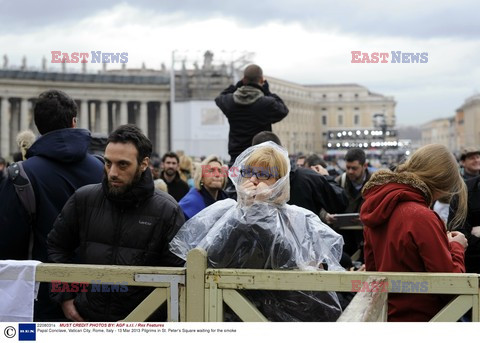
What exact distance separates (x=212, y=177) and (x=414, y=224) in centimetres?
304

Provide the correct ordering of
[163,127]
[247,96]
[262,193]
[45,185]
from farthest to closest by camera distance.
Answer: [163,127]
[247,96]
[45,185]
[262,193]

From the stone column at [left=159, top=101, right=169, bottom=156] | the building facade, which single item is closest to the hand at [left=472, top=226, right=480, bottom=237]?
the building facade

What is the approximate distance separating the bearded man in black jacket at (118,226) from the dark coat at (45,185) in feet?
1.59

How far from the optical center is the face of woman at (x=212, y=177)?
257 inches

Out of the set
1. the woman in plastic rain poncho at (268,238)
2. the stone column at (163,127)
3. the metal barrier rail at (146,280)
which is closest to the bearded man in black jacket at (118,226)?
the woman in plastic rain poncho at (268,238)

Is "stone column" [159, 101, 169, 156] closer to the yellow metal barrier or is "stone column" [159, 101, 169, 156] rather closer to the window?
the window

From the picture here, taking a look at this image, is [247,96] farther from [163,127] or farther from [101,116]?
[163,127]

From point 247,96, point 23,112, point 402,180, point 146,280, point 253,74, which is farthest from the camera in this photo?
point 23,112

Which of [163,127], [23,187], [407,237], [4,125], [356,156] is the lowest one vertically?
[407,237]

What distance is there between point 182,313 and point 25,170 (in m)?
1.67

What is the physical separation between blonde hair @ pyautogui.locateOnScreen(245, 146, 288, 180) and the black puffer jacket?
550mm

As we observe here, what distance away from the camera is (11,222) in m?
4.75

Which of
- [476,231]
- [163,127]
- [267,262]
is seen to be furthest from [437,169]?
[163,127]

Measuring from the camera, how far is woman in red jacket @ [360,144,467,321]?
372cm
